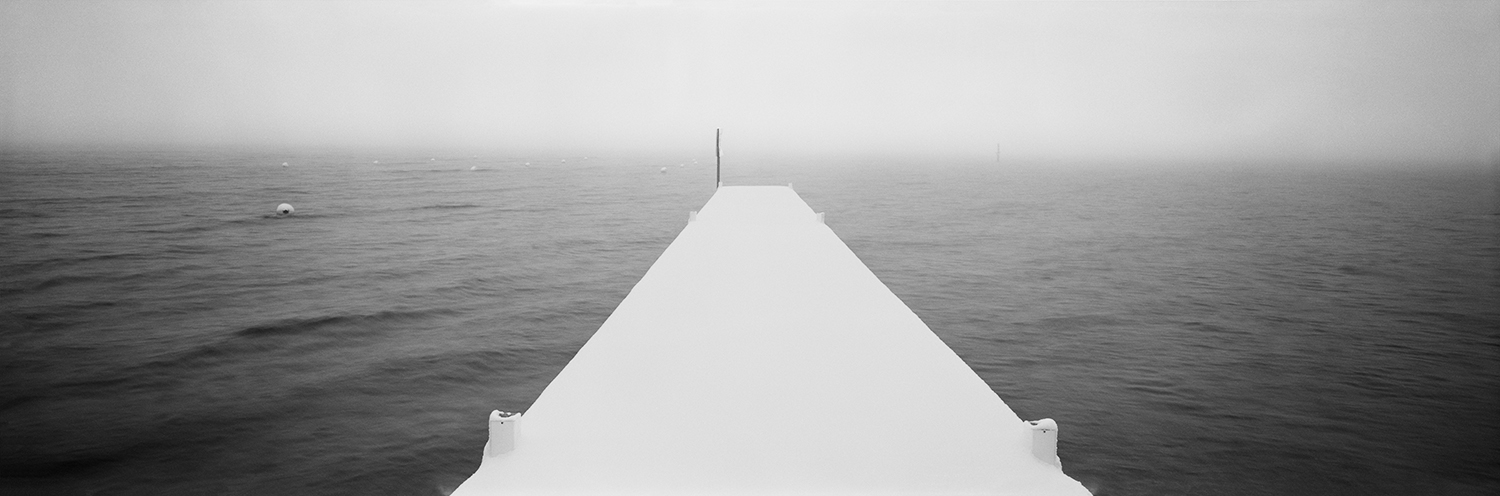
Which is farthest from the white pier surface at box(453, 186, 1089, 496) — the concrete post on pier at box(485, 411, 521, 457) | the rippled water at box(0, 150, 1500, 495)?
the rippled water at box(0, 150, 1500, 495)

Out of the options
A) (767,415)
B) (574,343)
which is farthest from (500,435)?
(574,343)

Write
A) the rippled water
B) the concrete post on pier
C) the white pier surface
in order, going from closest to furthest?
the white pier surface, the concrete post on pier, the rippled water

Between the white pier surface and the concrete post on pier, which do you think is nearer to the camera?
the white pier surface

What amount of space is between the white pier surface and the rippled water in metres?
3.69

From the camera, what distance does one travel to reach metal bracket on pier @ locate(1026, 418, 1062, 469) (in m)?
4.15

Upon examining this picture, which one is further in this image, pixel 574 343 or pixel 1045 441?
pixel 574 343

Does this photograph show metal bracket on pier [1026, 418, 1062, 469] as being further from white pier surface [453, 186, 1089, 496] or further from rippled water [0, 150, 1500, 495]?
rippled water [0, 150, 1500, 495]

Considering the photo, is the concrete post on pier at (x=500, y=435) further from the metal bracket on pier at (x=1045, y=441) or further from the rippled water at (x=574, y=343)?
the rippled water at (x=574, y=343)

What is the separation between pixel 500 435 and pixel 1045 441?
257cm

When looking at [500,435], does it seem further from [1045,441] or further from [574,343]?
[574,343]

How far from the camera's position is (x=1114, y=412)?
37.9ft

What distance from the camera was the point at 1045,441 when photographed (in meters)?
4.17

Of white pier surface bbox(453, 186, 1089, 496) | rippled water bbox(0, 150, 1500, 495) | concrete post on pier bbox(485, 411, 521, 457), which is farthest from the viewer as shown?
rippled water bbox(0, 150, 1500, 495)

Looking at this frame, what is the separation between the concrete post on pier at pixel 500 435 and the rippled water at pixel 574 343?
523cm
